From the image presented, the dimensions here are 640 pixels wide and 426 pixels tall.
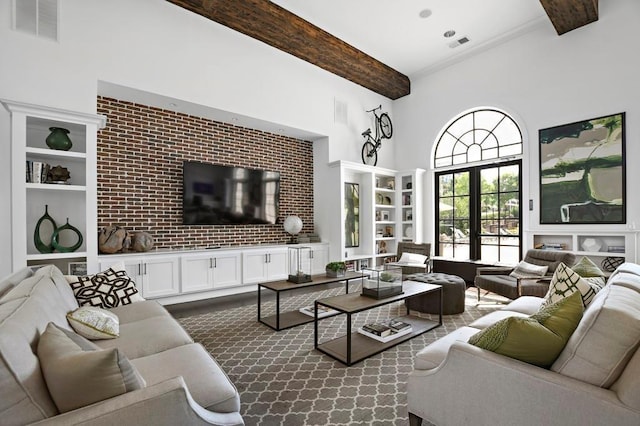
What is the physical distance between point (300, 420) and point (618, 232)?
498 centimetres

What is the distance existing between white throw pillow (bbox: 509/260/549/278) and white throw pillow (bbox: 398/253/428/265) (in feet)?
4.56

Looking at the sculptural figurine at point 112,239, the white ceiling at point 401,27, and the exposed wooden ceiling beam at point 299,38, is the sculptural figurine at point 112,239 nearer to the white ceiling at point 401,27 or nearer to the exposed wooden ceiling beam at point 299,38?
the white ceiling at point 401,27

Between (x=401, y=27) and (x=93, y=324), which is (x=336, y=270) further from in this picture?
(x=401, y=27)

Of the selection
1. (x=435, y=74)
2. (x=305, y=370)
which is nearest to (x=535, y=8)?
(x=435, y=74)

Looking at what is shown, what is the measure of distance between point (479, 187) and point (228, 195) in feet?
14.8

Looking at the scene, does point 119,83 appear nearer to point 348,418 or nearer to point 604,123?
point 348,418

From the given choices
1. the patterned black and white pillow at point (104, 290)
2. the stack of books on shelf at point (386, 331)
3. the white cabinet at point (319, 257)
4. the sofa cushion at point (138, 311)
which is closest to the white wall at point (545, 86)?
the white cabinet at point (319, 257)

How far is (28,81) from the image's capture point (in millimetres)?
3447

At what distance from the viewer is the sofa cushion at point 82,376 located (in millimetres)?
1095

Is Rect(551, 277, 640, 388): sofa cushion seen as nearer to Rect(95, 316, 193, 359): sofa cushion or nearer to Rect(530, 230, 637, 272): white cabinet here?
Rect(95, 316, 193, 359): sofa cushion

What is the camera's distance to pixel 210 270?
4.60 metres

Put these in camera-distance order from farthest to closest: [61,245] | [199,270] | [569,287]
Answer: [199,270] → [61,245] → [569,287]

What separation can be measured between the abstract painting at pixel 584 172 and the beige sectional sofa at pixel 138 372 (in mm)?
5393

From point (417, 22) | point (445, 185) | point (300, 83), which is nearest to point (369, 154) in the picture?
point (445, 185)
